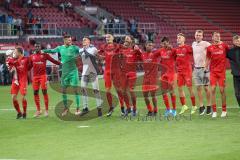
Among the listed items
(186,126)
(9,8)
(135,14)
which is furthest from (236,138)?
(135,14)

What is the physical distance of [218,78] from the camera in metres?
17.5

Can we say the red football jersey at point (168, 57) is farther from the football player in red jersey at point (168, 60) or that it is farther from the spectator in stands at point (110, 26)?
the spectator in stands at point (110, 26)

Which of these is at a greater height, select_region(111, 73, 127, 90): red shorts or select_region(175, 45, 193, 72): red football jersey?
select_region(175, 45, 193, 72): red football jersey

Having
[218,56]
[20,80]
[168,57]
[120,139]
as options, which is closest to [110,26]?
[20,80]

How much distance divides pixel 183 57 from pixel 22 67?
4516 mm

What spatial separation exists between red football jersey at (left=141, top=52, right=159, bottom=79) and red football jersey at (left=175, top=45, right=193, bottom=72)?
1.89ft

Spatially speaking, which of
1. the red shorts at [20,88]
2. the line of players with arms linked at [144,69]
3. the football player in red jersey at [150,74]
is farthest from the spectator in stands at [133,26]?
the football player in red jersey at [150,74]

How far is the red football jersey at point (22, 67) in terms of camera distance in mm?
18672

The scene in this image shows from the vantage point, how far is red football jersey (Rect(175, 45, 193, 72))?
59.5ft

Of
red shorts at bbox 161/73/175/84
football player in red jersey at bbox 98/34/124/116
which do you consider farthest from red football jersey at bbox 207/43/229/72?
football player in red jersey at bbox 98/34/124/116

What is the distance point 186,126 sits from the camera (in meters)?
15.5

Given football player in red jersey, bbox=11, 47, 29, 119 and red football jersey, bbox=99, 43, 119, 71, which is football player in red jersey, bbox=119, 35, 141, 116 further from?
football player in red jersey, bbox=11, 47, 29, 119

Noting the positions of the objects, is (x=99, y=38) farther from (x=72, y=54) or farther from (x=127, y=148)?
(x=127, y=148)

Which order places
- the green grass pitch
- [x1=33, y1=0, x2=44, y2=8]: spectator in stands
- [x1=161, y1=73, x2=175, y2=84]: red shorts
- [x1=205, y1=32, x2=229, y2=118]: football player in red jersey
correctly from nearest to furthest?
1. the green grass pitch
2. [x1=205, y1=32, x2=229, y2=118]: football player in red jersey
3. [x1=161, y1=73, x2=175, y2=84]: red shorts
4. [x1=33, y1=0, x2=44, y2=8]: spectator in stands
